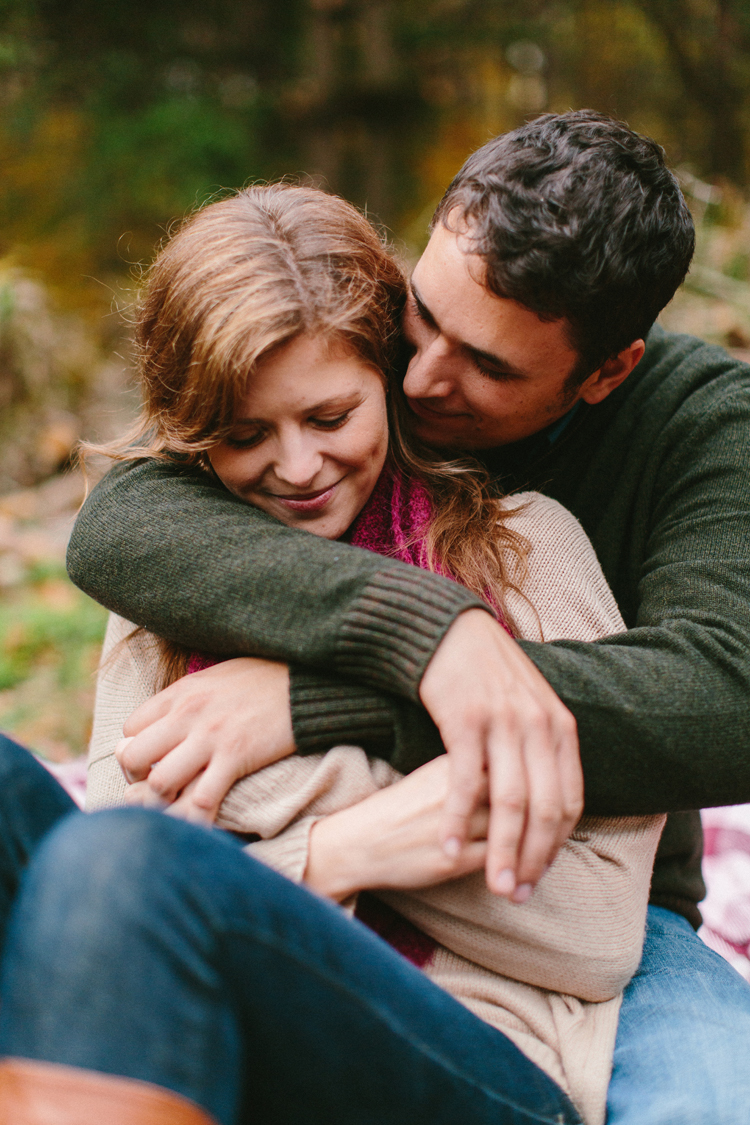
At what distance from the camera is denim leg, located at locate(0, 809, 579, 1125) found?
801 mm

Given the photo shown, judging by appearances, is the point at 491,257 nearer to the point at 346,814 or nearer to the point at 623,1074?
the point at 346,814

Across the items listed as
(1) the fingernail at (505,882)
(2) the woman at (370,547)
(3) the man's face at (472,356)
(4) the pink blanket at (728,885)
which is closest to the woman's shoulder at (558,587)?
(2) the woman at (370,547)

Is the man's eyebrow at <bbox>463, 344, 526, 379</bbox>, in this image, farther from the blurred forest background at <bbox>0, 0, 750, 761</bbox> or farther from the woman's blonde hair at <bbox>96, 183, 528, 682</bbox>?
the blurred forest background at <bbox>0, 0, 750, 761</bbox>

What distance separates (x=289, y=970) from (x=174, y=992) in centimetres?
12

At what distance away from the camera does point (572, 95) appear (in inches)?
316

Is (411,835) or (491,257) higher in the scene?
(491,257)

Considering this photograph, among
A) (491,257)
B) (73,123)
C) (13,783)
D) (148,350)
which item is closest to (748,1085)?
(13,783)

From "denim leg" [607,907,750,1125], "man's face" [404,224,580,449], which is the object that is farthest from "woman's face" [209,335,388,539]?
"denim leg" [607,907,750,1125]

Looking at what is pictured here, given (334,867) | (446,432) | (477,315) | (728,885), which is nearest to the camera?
(334,867)

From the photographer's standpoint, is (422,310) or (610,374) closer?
(422,310)

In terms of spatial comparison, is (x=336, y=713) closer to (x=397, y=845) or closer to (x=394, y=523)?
(x=397, y=845)

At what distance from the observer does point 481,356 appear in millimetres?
1534

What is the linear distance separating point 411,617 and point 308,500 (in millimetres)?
407

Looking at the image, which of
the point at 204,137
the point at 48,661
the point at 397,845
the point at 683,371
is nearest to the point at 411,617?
the point at 397,845
